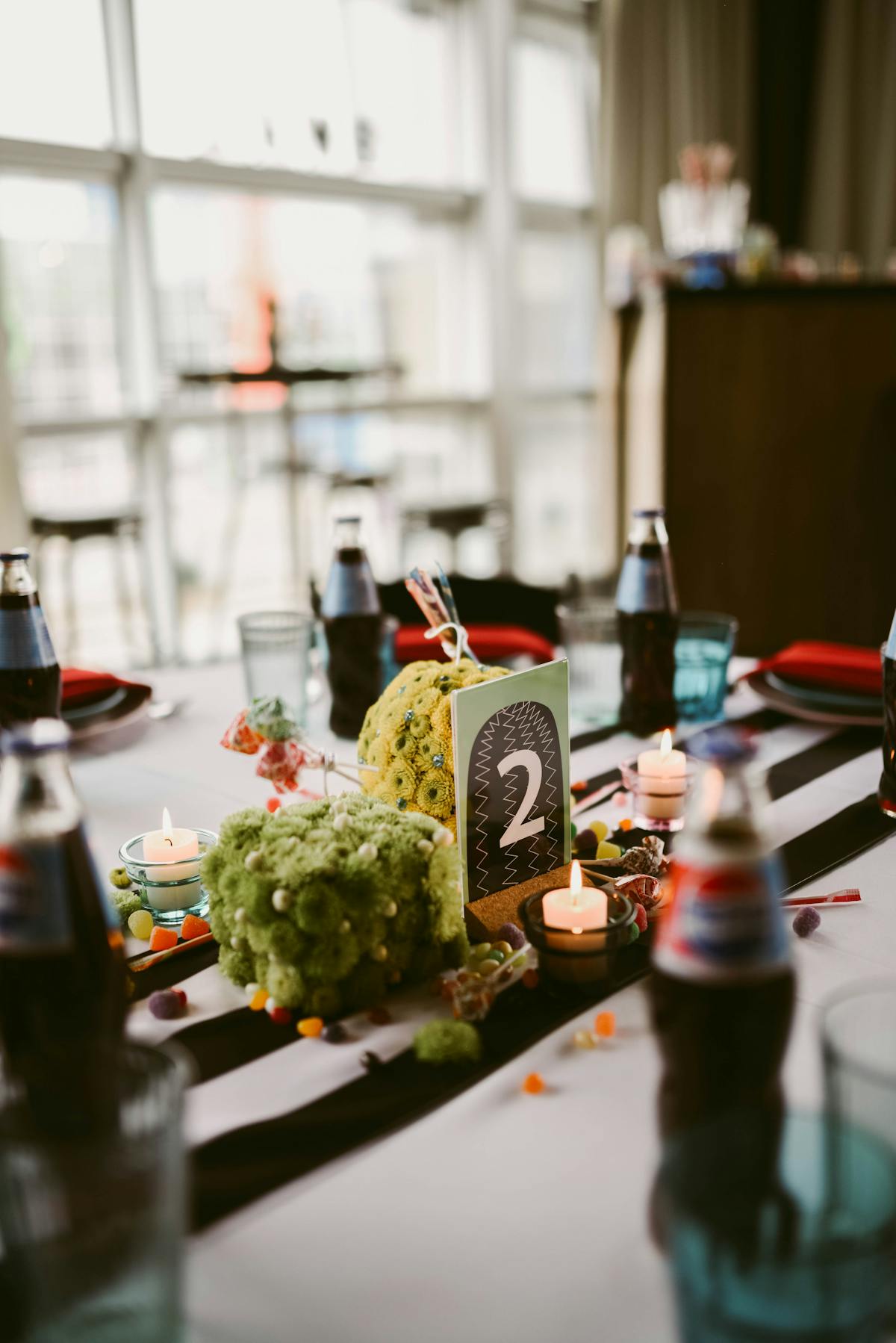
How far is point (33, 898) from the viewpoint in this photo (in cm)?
56

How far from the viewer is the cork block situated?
83 cm

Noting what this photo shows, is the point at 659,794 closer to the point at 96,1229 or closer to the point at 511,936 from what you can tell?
the point at 511,936

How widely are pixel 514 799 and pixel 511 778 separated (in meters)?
0.02

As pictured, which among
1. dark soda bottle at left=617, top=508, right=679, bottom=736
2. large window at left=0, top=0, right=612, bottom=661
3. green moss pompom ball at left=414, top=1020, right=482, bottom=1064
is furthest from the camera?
large window at left=0, top=0, right=612, bottom=661

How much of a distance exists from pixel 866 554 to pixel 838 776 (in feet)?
4.56

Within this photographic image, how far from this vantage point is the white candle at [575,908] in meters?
0.76

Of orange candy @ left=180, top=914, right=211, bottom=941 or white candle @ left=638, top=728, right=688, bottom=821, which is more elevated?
white candle @ left=638, top=728, right=688, bottom=821

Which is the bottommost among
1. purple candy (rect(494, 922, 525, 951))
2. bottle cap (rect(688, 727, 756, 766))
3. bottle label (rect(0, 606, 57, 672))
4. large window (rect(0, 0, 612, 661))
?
purple candy (rect(494, 922, 525, 951))

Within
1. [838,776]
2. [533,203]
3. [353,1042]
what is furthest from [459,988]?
[533,203]

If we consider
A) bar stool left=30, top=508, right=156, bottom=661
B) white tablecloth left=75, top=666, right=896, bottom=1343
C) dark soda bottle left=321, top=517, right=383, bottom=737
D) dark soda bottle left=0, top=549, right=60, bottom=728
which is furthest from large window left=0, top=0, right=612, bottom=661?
white tablecloth left=75, top=666, right=896, bottom=1343

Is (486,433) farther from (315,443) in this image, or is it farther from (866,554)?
(866,554)

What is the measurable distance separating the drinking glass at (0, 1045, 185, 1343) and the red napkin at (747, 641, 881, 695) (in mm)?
1146

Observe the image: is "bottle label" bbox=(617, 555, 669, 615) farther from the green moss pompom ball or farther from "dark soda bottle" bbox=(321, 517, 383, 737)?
the green moss pompom ball

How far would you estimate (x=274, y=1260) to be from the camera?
0.53 metres
